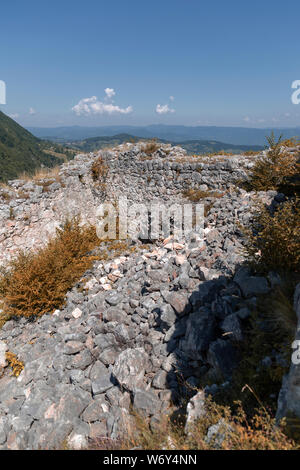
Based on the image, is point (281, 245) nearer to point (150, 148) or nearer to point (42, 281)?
point (42, 281)

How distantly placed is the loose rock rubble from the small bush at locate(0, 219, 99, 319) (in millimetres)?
339

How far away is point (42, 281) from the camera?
688 centimetres

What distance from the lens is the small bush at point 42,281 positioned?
662 cm

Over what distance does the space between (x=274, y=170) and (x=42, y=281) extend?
8.09m

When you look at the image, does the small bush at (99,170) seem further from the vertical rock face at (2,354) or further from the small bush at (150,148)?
the vertical rock face at (2,354)

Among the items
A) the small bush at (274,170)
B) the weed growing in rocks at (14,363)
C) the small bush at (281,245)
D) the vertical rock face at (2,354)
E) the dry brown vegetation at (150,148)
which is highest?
the dry brown vegetation at (150,148)

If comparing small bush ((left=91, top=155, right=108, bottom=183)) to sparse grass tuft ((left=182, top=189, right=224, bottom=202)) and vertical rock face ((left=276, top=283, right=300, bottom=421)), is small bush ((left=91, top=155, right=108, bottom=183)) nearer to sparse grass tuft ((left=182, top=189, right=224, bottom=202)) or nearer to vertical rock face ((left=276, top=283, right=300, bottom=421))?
sparse grass tuft ((left=182, top=189, right=224, bottom=202))

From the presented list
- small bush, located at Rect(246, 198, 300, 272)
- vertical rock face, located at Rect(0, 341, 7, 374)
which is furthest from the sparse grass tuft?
vertical rock face, located at Rect(0, 341, 7, 374)

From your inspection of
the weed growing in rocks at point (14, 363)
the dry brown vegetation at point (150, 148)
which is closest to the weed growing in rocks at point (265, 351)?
the weed growing in rocks at point (14, 363)

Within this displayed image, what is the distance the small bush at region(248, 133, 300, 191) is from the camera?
7609 mm

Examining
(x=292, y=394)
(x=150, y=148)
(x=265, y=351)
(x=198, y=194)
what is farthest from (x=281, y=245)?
(x=150, y=148)

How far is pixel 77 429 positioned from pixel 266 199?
6.84 metres

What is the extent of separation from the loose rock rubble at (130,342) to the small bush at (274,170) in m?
0.92
